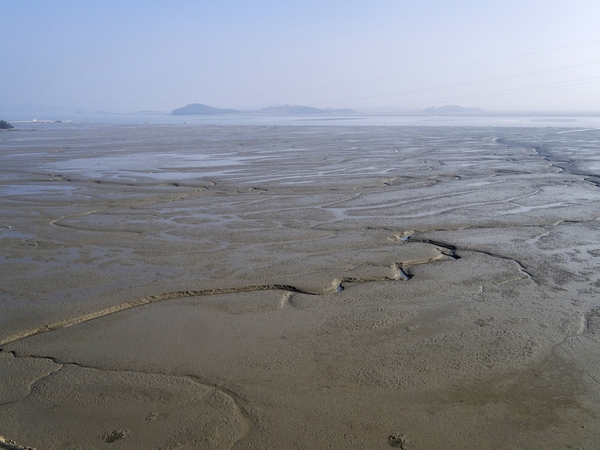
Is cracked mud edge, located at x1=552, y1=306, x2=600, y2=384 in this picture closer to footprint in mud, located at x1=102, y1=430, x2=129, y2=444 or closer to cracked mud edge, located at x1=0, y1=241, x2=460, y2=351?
cracked mud edge, located at x1=0, y1=241, x2=460, y2=351

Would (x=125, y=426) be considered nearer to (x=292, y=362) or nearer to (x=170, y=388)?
(x=170, y=388)

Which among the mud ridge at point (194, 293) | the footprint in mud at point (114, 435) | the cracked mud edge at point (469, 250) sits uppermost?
the cracked mud edge at point (469, 250)

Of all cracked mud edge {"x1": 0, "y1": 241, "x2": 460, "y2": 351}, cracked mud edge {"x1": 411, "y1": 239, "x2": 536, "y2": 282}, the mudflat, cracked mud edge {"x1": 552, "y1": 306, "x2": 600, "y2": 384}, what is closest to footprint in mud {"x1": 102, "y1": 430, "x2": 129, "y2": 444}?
the mudflat

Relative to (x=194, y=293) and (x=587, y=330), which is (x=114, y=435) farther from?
(x=587, y=330)

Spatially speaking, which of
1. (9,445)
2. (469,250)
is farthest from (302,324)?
(469,250)

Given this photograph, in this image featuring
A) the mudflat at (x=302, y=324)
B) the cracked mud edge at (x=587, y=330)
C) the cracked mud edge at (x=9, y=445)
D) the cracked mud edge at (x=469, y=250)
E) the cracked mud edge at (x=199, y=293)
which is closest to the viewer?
the cracked mud edge at (x=9, y=445)

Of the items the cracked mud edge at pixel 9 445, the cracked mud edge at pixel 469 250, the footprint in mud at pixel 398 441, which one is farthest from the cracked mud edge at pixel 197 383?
the cracked mud edge at pixel 469 250

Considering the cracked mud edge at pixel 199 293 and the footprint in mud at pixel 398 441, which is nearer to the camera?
the footprint in mud at pixel 398 441

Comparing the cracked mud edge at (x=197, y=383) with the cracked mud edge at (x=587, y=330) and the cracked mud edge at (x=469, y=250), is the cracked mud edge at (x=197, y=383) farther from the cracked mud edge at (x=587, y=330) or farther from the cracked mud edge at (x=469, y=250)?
the cracked mud edge at (x=469, y=250)

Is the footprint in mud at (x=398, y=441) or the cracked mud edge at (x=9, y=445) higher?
the cracked mud edge at (x=9, y=445)
